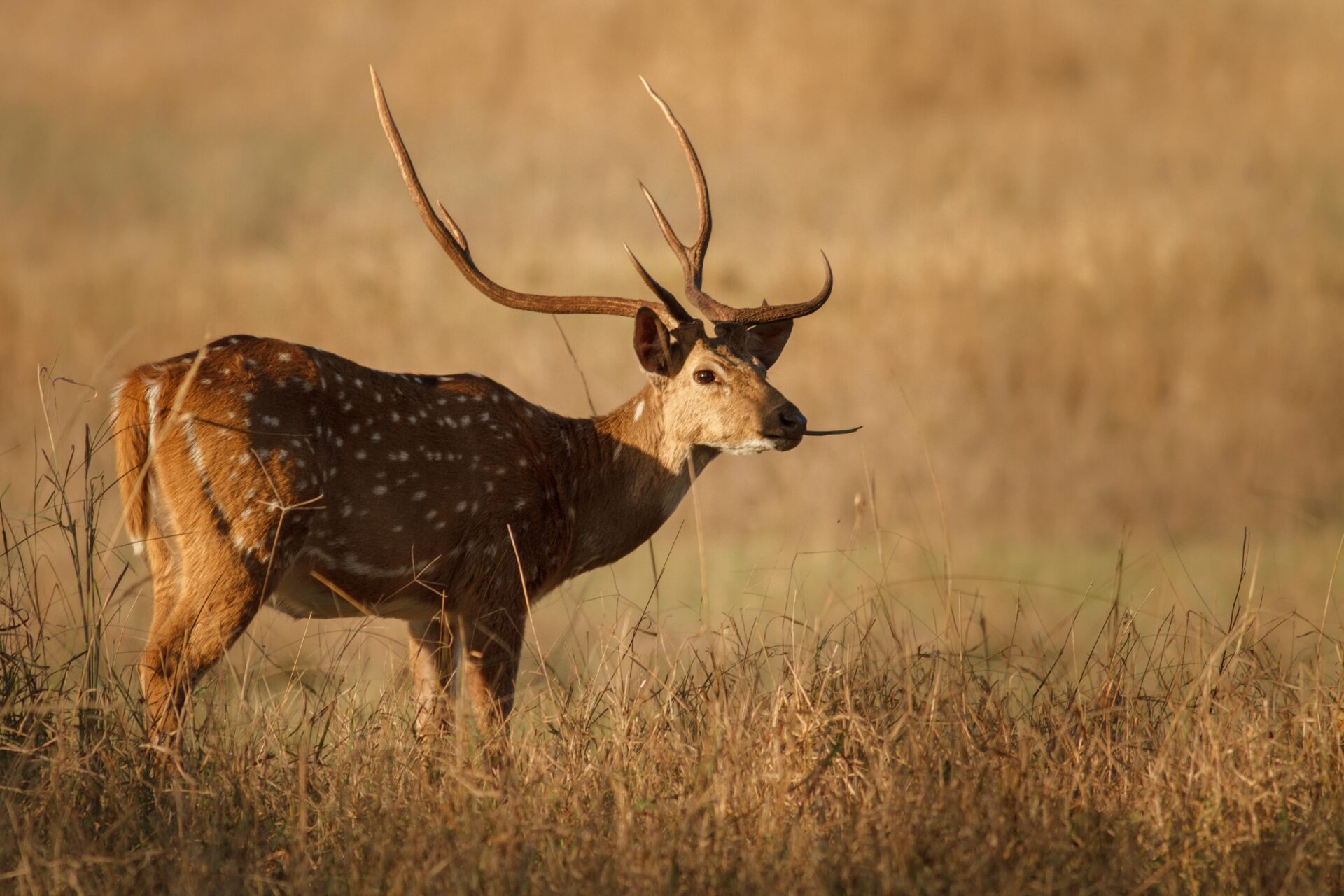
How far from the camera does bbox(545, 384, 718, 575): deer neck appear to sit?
6785 millimetres

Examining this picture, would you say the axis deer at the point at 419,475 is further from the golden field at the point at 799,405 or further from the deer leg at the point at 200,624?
the golden field at the point at 799,405

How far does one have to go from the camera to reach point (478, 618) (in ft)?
20.1

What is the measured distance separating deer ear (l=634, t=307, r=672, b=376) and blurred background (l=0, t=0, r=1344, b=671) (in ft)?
20.5

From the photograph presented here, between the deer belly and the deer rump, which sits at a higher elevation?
the deer rump

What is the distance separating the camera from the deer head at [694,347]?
647 cm

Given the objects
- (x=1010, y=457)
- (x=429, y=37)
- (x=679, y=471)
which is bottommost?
(x=1010, y=457)

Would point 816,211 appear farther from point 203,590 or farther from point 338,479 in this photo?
point 203,590

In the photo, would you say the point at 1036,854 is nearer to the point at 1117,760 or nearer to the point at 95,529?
the point at 1117,760

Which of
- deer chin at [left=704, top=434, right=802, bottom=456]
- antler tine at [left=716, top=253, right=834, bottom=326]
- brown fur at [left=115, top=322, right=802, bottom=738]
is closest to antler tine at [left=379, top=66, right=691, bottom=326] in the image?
brown fur at [left=115, top=322, right=802, bottom=738]

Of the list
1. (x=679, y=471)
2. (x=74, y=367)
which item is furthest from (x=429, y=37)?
(x=679, y=471)

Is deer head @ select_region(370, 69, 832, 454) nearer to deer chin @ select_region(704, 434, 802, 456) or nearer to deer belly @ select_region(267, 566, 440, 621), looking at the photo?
deer chin @ select_region(704, 434, 802, 456)

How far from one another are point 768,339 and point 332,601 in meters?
2.41

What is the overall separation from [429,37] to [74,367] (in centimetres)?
861

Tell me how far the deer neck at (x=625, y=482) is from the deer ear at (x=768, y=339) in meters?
0.55
